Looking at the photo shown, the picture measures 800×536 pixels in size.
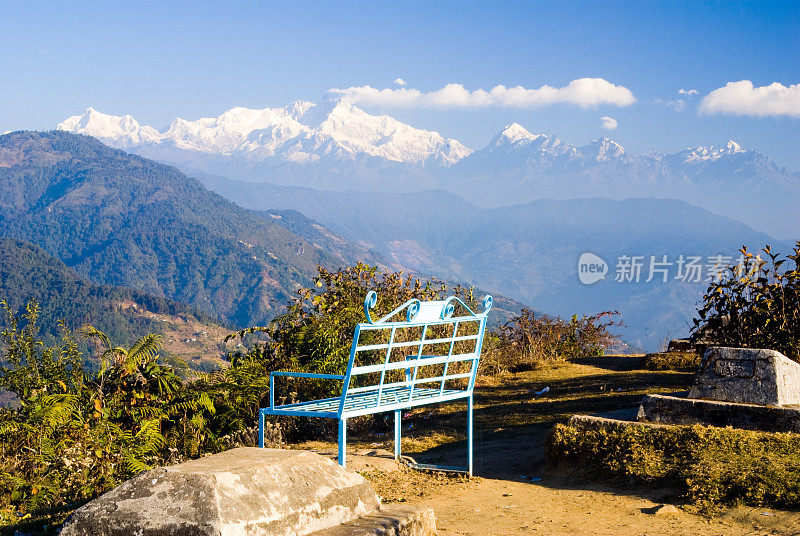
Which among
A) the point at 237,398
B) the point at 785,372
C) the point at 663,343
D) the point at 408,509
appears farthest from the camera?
the point at 663,343

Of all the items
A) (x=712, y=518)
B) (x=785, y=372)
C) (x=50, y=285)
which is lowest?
(x=50, y=285)

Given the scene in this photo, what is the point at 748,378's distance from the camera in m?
6.34

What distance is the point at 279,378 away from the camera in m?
8.88

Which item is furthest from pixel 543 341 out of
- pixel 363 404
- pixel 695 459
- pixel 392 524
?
pixel 392 524

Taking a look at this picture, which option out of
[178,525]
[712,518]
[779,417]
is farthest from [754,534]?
[178,525]

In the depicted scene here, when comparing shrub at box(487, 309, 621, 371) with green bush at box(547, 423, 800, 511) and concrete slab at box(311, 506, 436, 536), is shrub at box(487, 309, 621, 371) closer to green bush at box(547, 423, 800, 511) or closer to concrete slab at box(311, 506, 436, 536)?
green bush at box(547, 423, 800, 511)

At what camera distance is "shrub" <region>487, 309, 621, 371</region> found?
13.8m

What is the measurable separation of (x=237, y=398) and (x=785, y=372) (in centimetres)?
509

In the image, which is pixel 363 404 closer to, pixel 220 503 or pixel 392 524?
pixel 392 524

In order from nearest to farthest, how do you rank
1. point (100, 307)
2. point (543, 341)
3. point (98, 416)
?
point (98, 416), point (543, 341), point (100, 307)

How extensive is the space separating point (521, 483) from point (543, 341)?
948cm

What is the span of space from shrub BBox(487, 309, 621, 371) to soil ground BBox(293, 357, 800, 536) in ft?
Result: 10.2

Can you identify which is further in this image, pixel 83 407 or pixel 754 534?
pixel 83 407

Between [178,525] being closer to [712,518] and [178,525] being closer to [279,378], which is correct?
[712,518]
